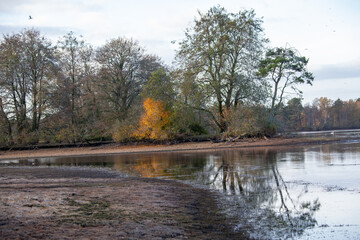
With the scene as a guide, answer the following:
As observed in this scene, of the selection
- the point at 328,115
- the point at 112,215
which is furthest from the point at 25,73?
the point at 328,115

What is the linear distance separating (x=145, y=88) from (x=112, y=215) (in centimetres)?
3370

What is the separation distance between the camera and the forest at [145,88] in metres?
37.0

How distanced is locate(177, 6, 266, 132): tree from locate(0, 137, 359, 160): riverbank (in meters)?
4.40

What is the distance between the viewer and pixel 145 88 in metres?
40.7

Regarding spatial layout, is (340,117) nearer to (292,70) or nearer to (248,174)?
(292,70)

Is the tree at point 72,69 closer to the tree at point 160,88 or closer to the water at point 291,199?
the tree at point 160,88

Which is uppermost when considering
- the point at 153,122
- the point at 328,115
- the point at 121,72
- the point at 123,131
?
the point at 121,72

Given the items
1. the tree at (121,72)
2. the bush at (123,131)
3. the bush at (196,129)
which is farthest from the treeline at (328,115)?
the bush at (123,131)

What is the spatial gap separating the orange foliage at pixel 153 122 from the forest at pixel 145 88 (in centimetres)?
12

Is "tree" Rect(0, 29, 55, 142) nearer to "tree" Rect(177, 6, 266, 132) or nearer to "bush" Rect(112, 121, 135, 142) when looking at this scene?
"bush" Rect(112, 121, 135, 142)

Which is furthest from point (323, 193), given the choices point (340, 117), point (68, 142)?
point (340, 117)

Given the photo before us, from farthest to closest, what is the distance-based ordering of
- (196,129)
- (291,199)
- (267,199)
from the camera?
(196,129), (267,199), (291,199)

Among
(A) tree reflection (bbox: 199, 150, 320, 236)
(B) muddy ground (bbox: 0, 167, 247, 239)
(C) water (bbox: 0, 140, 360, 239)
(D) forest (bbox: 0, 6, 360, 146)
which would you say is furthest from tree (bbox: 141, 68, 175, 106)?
(B) muddy ground (bbox: 0, 167, 247, 239)

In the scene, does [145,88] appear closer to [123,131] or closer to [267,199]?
[123,131]
